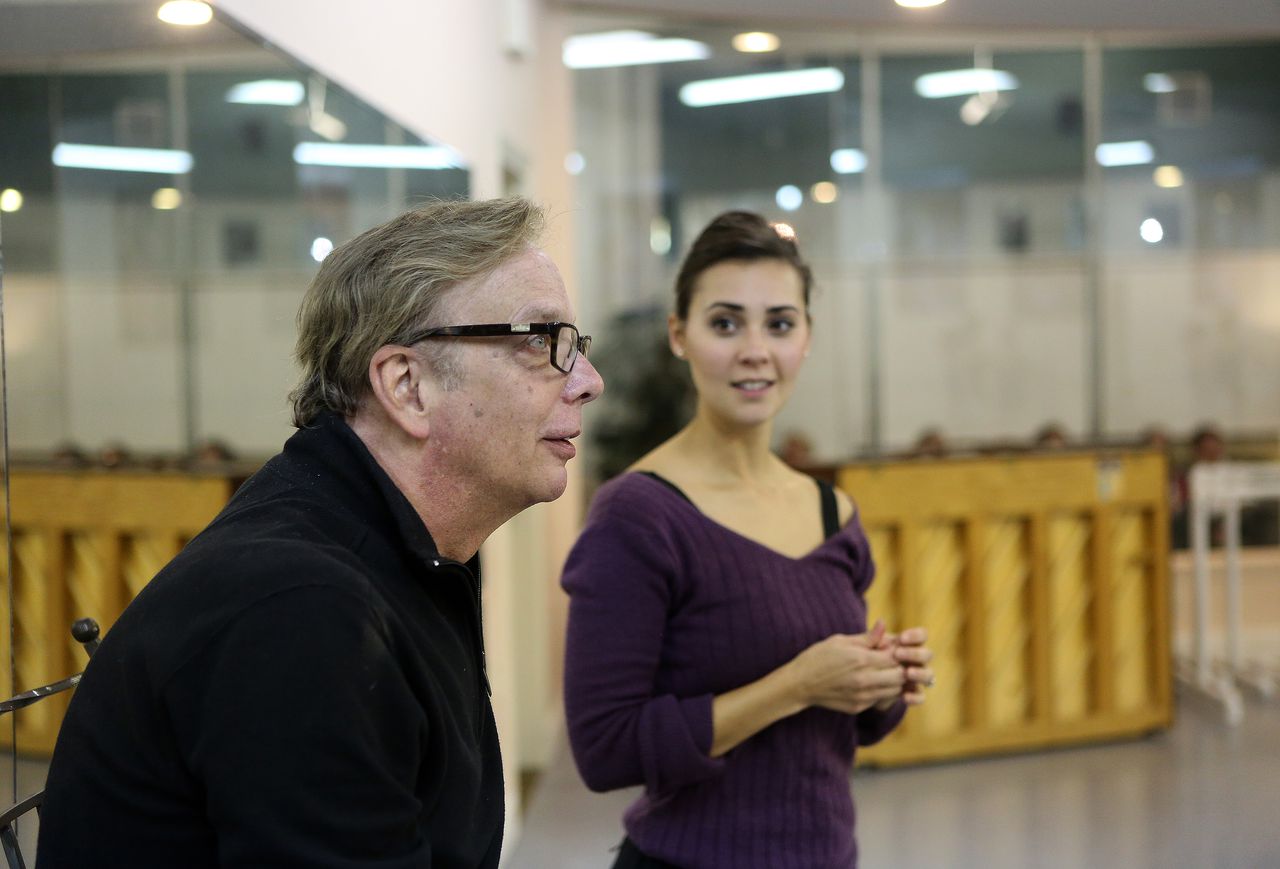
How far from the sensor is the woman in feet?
5.74

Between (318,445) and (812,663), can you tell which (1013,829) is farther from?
(318,445)

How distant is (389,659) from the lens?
3.25 feet

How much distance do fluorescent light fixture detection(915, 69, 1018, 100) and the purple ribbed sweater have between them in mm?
7214

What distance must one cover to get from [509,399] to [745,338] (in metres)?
0.82

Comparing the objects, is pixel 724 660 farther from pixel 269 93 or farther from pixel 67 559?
pixel 269 93

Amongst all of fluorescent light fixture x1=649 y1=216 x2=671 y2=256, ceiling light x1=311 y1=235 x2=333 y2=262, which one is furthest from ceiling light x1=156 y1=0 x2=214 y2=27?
fluorescent light fixture x1=649 y1=216 x2=671 y2=256

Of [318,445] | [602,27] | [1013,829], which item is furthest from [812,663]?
[602,27]

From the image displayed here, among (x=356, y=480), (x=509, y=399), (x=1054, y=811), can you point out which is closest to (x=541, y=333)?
(x=509, y=399)

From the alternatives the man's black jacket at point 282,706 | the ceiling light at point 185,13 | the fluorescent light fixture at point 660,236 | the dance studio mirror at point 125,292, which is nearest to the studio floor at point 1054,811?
the dance studio mirror at point 125,292

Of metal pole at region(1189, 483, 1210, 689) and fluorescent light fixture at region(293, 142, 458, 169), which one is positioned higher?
fluorescent light fixture at region(293, 142, 458, 169)

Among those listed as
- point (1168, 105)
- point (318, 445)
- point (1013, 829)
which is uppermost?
point (1168, 105)

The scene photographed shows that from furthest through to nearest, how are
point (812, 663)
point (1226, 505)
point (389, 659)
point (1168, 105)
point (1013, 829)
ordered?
1. point (1168, 105)
2. point (1226, 505)
3. point (1013, 829)
4. point (812, 663)
5. point (389, 659)

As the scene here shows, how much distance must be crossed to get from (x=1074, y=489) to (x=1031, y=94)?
385 centimetres

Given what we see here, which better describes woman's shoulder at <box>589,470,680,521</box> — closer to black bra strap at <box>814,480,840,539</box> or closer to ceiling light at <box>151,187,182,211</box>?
black bra strap at <box>814,480,840,539</box>
